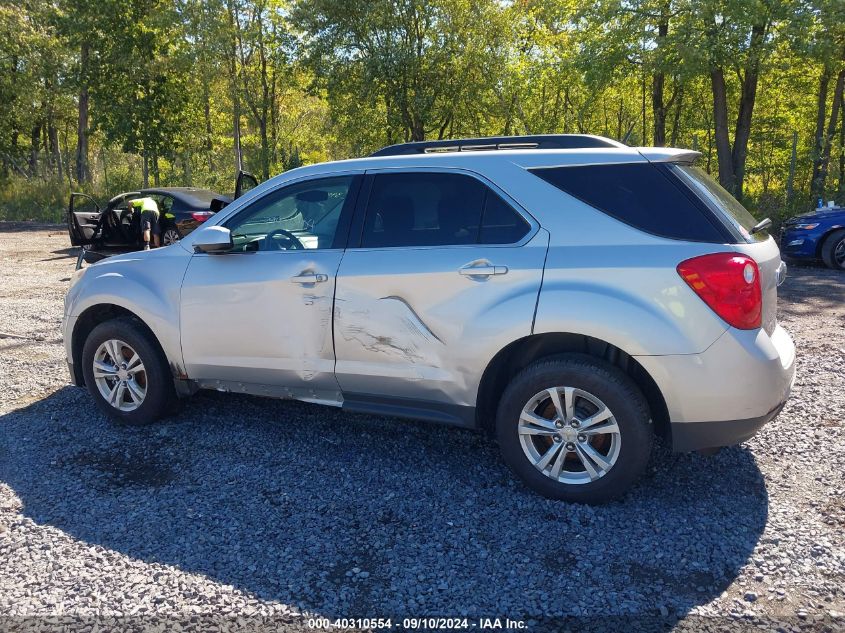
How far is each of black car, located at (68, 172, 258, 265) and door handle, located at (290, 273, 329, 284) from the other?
21.9 feet

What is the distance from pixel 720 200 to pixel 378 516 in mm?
2421

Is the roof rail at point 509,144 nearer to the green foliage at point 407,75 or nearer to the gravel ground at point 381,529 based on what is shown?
the gravel ground at point 381,529

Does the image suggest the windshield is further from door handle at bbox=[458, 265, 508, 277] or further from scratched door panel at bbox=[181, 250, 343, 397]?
scratched door panel at bbox=[181, 250, 343, 397]

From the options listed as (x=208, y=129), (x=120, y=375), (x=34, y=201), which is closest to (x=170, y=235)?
(x=120, y=375)

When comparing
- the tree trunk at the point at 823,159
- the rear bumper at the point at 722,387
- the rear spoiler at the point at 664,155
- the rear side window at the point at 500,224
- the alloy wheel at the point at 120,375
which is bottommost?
the alloy wheel at the point at 120,375

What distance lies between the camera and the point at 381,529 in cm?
326

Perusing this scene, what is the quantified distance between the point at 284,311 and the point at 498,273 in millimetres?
1373

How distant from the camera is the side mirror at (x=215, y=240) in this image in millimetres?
4066

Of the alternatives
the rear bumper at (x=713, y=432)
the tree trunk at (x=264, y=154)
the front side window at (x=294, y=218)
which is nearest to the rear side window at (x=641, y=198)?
the rear bumper at (x=713, y=432)

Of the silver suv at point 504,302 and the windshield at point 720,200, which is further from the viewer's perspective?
the windshield at point 720,200

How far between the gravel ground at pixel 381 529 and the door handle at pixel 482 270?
3.94ft

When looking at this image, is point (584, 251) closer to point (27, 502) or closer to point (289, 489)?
point (289, 489)

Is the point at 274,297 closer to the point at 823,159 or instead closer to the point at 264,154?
the point at 823,159

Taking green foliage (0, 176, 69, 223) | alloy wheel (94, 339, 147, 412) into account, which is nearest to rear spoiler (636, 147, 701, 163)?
alloy wheel (94, 339, 147, 412)
